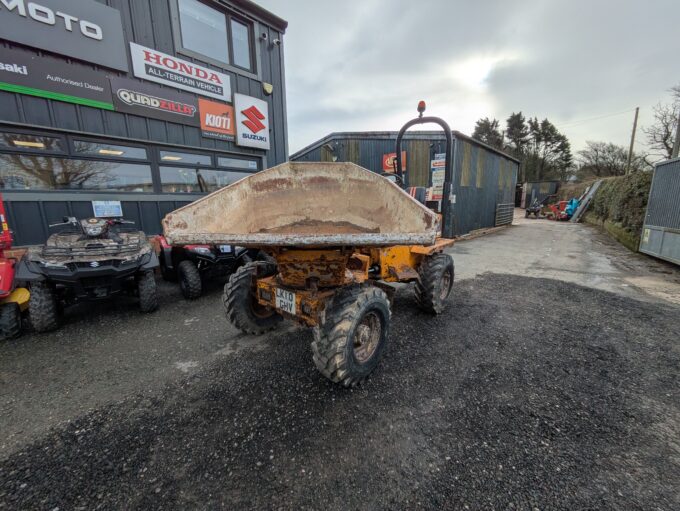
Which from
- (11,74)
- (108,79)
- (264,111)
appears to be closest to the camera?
(11,74)

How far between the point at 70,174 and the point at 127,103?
177cm

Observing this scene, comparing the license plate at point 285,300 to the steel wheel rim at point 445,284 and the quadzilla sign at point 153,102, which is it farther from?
the quadzilla sign at point 153,102

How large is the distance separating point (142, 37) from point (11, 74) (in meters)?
2.28

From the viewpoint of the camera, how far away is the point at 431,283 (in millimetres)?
3678

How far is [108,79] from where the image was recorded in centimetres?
537

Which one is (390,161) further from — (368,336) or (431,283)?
(368,336)

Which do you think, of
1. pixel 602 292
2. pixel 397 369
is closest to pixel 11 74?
pixel 397 369

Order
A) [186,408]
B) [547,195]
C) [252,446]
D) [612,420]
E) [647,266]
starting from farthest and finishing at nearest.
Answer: [547,195] → [647,266] → [186,408] → [612,420] → [252,446]

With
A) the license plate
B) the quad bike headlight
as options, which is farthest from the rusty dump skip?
→ the quad bike headlight

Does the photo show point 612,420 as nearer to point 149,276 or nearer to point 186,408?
point 186,408

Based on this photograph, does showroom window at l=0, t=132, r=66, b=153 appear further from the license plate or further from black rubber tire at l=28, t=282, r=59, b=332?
the license plate

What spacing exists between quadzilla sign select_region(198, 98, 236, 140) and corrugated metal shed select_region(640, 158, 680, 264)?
11.1m

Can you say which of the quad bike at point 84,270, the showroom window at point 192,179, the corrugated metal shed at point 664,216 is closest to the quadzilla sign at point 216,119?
the showroom window at point 192,179

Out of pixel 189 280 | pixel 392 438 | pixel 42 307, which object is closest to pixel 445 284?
pixel 392 438
